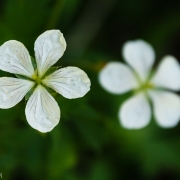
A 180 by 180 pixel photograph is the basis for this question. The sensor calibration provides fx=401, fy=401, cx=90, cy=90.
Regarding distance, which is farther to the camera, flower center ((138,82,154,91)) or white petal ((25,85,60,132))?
flower center ((138,82,154,91))

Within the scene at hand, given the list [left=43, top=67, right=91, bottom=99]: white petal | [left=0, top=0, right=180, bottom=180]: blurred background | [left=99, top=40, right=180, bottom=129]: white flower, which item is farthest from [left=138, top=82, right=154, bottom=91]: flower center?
[left=43, top=67, right=91, bottom=99]: white petal

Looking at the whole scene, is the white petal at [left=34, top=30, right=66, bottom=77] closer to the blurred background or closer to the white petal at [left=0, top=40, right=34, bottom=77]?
the white petal at [left=0, top=40, right=34, bottom=77]

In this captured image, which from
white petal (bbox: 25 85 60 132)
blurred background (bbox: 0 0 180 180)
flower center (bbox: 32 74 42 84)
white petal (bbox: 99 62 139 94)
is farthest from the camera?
white petal (bbox: 99 62 139 94)

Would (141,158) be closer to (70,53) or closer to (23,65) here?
(70,53)

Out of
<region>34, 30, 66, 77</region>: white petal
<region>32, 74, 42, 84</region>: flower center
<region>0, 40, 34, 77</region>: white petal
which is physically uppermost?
<region>34, 30, 66, 77</region>: white petal

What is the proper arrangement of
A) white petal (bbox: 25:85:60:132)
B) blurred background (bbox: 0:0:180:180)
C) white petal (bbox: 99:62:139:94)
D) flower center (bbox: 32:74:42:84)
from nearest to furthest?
white petal (bbox: 25:85:60:132) → flower center (bbox: 32:74:42:84) → blurred background (bbox: 0:0:180:180) → white petal (bbox: 99:62:139:94)

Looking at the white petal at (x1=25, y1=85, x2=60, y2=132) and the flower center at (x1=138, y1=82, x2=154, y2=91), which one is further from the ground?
the flower center at (x1=138, y1=82, x2=154, y2=91)

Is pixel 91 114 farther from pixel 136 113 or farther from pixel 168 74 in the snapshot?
pixel 168 74
